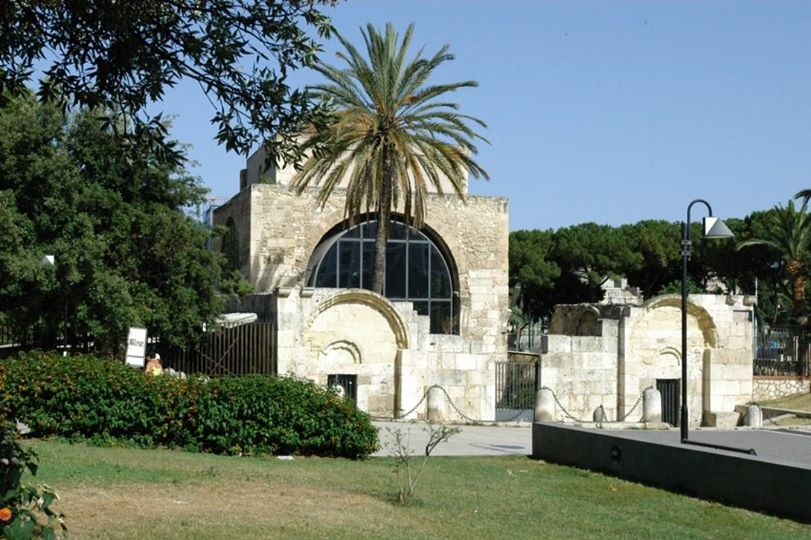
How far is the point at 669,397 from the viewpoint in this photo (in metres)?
29.0

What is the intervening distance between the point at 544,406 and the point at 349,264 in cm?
1331

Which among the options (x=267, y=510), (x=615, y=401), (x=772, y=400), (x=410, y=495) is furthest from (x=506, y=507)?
(x=772, y=400)

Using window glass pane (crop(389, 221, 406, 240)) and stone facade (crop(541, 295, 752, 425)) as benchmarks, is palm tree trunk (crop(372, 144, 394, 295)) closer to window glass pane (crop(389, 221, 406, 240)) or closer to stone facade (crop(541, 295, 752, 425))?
stone facade (crop(541, 295, 752, 425))

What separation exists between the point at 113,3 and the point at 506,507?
248 inches

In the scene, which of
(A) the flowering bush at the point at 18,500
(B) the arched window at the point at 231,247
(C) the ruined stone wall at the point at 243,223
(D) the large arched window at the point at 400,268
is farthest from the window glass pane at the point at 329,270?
(A) the flowering bush at the point at 18,500

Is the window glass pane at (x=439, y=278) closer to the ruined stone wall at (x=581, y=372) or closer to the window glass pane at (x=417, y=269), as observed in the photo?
the window glass pane at (x=417, y=269)

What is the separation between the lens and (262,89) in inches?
334

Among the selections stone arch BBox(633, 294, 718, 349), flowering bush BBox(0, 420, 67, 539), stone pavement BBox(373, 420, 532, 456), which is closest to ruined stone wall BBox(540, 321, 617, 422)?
stone arch BBox(633, 294, 718, 349)

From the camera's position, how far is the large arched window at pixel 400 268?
115ft

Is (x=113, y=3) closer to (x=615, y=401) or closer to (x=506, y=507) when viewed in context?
(x=506, y=507)

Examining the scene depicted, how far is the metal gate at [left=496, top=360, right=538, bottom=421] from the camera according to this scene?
91.8 feet

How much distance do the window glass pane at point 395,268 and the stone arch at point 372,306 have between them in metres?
9.62

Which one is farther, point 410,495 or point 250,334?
point 250,334

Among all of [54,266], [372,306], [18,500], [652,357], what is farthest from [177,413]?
[652,357]
